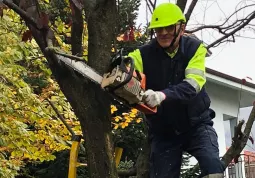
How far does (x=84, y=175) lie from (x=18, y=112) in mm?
4002

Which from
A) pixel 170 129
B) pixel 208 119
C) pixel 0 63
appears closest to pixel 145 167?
pixel 170 129

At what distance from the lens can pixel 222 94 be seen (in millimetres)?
13633

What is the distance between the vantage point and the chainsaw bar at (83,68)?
7.59 ft

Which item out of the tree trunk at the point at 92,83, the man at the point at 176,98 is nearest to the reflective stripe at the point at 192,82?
the man at the point at 176,98

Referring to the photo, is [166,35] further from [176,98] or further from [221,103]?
[221,103]

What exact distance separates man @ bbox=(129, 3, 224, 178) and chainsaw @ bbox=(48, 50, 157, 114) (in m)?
0.17

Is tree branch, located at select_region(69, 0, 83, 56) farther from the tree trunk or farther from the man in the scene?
the man

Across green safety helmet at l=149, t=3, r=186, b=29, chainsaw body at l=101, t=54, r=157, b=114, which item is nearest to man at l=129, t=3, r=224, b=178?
green safety helmet at l=149, t=3, r=186, b=29

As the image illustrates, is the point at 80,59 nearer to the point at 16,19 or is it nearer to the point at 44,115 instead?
the point at 44,115

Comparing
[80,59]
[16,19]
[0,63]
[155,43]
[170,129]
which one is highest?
[16,19]

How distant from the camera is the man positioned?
8.35 ft

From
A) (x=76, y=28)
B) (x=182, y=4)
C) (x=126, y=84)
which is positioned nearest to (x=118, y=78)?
(x=126, y=84)

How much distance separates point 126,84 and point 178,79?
0.49 meters

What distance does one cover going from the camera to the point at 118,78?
227cm
